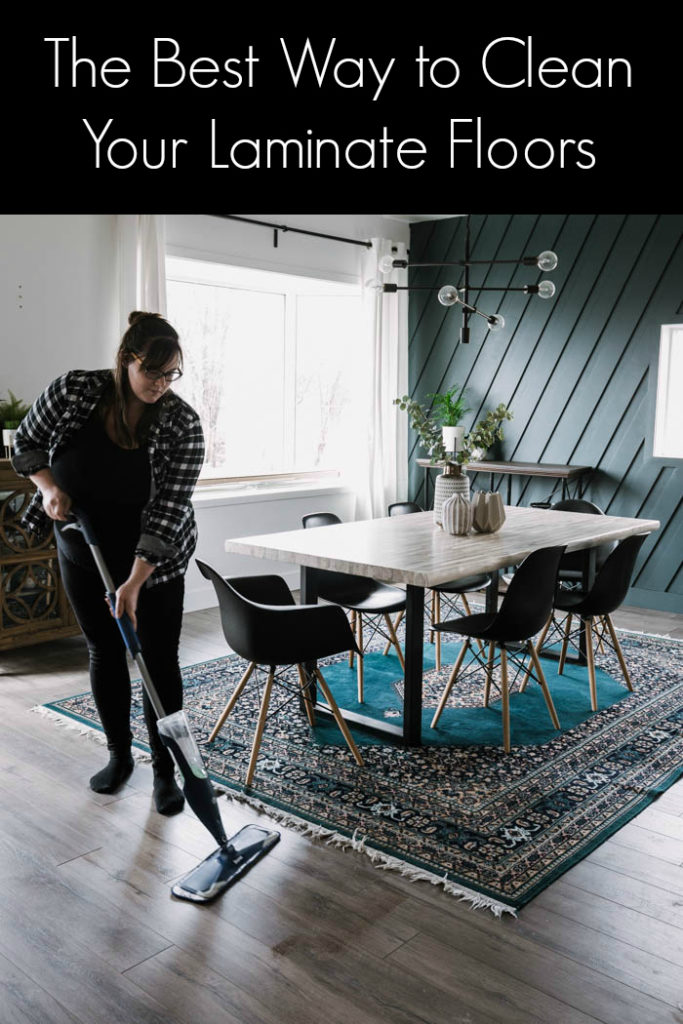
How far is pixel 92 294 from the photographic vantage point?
4.89 m

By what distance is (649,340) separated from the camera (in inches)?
220

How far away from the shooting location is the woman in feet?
8.11

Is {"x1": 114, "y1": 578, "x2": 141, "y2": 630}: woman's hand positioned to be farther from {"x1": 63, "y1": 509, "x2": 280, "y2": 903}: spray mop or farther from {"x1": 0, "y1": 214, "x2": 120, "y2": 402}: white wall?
{"x1": 0, "y1": 214, "x2": 120, "y2": 402}: white wall

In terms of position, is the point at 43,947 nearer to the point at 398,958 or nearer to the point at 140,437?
the point at 398,958

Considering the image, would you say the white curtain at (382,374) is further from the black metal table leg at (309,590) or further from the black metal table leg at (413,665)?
the black metal table leg at (413,665)

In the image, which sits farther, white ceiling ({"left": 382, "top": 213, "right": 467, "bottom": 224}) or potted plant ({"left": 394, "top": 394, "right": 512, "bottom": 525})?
Answer: white ceiling ({"left": 382, "top": 213, "right": 467, "bottom": 224})

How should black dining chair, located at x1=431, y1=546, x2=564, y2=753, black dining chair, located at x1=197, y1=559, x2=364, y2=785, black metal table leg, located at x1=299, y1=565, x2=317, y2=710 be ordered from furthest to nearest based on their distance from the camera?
black metal table leg, located at x1=299, y1=565, x2=317, y2=710 < black dining chair, located at x1=431, y1=546, x2=564, y2=753 < black dining chair, located at x1=197, y1=559, x2=364, y2=785

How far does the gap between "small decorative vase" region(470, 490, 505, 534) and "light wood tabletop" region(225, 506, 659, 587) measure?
0.05m

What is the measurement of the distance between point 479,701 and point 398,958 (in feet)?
5.89

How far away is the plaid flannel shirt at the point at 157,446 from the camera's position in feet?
8.29

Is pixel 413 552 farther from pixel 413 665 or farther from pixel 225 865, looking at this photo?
pixel 225 865

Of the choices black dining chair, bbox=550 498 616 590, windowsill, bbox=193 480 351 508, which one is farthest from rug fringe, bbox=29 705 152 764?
black dining chair, bbox=550 498 616 590
